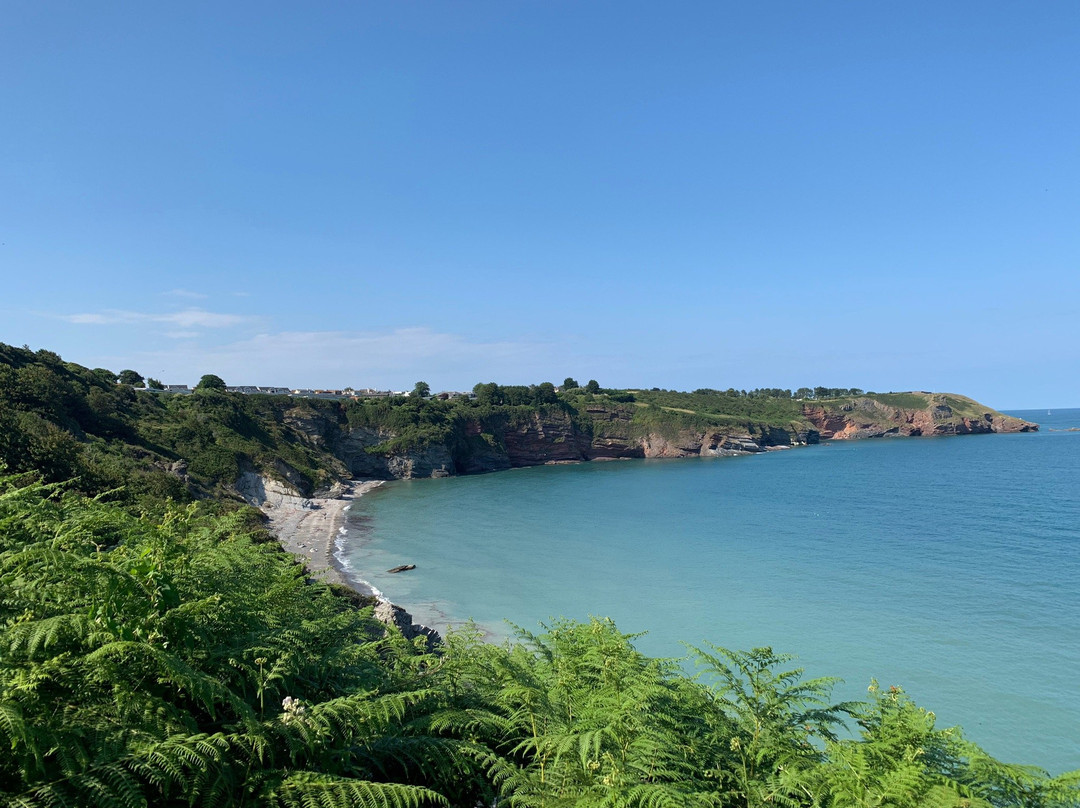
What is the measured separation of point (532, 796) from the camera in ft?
12.8

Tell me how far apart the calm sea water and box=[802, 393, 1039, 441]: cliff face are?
76.2 meters

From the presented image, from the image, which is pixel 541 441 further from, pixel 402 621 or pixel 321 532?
pixel 402 621

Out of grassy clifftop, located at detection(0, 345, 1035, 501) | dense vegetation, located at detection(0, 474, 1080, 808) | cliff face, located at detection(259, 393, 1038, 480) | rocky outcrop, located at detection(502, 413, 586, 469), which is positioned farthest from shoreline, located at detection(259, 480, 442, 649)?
rocky outcrop, located at detection(502, 413, 586, 469)

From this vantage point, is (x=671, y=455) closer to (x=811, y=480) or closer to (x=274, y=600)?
(x=811, y=480)

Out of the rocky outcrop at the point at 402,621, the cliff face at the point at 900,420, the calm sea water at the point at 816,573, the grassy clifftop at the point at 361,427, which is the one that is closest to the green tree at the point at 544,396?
the grassy clifftop at the point at 361,427

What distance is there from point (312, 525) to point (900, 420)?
146090 mm

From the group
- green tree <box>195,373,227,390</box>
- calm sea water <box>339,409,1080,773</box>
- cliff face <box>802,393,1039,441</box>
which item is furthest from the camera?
cliff face <box>802,393,1039,441</box>

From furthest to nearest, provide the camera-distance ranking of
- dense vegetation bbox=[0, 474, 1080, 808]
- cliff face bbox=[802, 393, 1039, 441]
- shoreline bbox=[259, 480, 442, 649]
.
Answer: cliff face bbox=[802, 393, 1039, 441] < shoreline bbox=[259, 480, 442, 649] < dense vegetation bbox=[0, 474, 1080, 808]

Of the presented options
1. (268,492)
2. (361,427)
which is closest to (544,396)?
(361,427)

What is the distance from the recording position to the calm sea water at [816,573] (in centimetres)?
2034

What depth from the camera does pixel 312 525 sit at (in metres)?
48.9

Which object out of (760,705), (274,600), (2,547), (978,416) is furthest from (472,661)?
(978,416)

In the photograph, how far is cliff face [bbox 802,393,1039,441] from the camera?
142 metres

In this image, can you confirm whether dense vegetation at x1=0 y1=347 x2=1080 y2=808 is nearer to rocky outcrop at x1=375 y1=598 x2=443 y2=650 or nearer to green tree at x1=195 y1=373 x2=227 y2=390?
rocky outcrop at x1=375 y1=598 x2=443 y2=650
